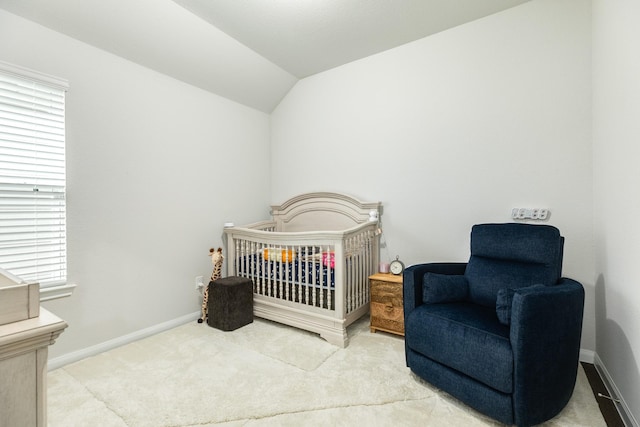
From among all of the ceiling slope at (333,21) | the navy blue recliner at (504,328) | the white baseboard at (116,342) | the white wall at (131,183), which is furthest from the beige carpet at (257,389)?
the ceiling slope at (333,21)

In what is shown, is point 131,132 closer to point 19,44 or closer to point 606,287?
point 19,44

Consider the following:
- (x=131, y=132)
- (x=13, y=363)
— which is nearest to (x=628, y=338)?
(x=13, y=363)

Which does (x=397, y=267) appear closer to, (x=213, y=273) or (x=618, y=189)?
(x=618, y=189)

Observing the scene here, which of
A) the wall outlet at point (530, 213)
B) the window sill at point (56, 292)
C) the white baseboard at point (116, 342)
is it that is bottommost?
the white baseboard at point (116, 342)

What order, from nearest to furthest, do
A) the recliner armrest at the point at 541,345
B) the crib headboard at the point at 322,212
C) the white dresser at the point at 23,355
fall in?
1. the white dresser at the point at 23,355
2. the recliner armrest at the point at 541,345
3. the crib headboard at the point at 322,212

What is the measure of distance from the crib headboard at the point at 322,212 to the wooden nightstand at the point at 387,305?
653mm

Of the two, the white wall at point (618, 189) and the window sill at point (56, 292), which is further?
the window sill at point (56, 292)

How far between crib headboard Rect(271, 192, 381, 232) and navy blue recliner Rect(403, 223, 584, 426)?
1110 mm

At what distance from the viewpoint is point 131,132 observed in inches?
98.7

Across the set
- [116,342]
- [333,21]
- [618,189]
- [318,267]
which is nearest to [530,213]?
[618,189]

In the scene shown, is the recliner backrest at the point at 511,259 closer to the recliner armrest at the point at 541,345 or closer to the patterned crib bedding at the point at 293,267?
the recliner armrest at the point at 541,345

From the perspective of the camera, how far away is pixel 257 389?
71.7 inches

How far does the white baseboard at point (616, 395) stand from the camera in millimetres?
1510

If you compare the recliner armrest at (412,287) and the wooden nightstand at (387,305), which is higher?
the recliner armrest at (412,287)
